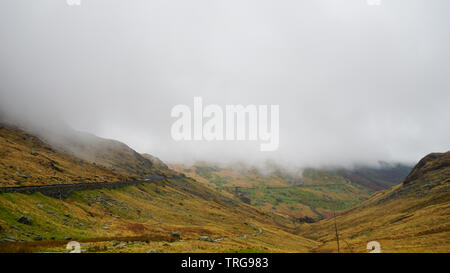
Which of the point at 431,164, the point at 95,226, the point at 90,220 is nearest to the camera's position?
the point at 95,226

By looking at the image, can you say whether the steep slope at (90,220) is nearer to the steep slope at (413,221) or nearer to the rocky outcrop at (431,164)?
the steep slope at (413,221)

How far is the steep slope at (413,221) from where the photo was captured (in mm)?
51875

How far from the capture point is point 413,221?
75125 millimetres

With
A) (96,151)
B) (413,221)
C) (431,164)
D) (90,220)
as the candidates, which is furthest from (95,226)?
(431,164)

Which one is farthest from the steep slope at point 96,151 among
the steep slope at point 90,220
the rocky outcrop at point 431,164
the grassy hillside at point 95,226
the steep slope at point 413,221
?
the rocky outcrop at point 431,164

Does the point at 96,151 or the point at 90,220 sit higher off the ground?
the point at 96,151

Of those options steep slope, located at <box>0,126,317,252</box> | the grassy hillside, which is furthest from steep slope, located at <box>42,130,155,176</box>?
the grassy hillside

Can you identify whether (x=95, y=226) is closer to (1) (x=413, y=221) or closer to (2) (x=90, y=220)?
(2) (x=90, y=220)

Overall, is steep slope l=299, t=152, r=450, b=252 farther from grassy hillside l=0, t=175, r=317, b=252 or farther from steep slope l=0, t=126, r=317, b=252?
grassy hillside l=0, t=175, r=317, b=252

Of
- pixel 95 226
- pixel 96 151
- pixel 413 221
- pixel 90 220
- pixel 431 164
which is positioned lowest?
pixel 413 221
